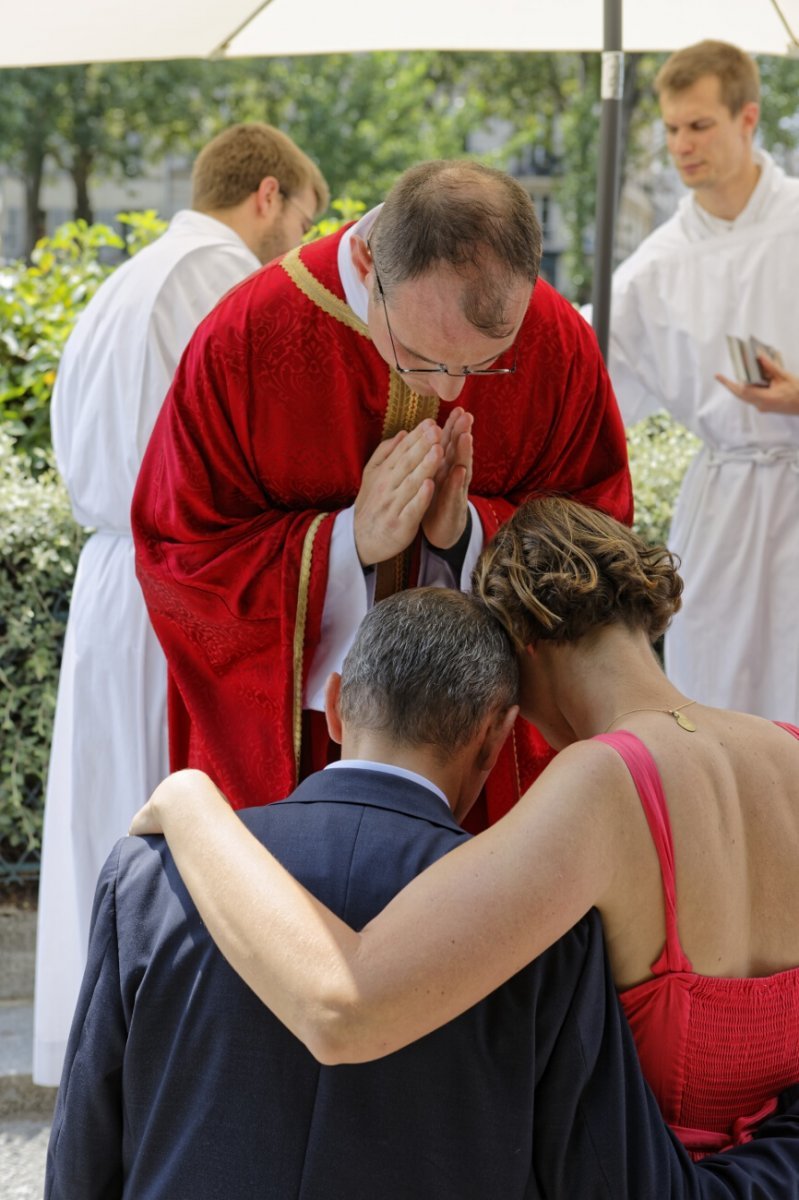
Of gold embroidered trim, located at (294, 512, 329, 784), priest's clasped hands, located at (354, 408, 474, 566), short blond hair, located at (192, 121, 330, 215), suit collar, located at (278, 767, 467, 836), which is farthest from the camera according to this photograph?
short blond hair, located at (192, 121, 330, 215)

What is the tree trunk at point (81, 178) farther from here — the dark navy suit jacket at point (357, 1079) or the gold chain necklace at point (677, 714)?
the dark navy suit jacket at point (357, 1079)

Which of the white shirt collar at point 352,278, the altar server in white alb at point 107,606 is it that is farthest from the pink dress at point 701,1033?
the altar server in white alb at point 107,606

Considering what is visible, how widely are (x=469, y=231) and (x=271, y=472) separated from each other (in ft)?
2.40

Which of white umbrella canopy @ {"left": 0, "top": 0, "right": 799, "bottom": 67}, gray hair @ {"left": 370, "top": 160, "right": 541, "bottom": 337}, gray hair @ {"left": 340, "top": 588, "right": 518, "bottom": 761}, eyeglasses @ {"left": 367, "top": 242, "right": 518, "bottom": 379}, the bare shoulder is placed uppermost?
white umbrella canopy @ {"left": 0, "top": 0, "right": 799, "bottom": 67}

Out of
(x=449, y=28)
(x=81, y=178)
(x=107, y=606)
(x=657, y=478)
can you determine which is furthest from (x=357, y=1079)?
(x=81, y=178)

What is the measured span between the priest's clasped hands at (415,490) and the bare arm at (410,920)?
764mm

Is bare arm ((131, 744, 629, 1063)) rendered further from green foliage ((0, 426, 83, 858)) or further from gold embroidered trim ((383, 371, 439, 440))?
green foliage ((0, 426, 83, 858))

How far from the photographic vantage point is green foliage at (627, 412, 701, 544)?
4914 mm

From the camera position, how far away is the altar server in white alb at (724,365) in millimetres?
4305

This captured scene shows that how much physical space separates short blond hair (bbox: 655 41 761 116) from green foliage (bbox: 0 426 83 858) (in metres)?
2.30

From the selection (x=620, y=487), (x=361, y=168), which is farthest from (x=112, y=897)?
(x=361, y=168)

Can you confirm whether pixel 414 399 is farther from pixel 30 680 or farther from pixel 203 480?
pixel 30 680

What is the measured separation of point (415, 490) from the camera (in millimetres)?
2445

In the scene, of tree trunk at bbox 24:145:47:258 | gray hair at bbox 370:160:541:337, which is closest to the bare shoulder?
gray hair at bbox 370:160:541:337
